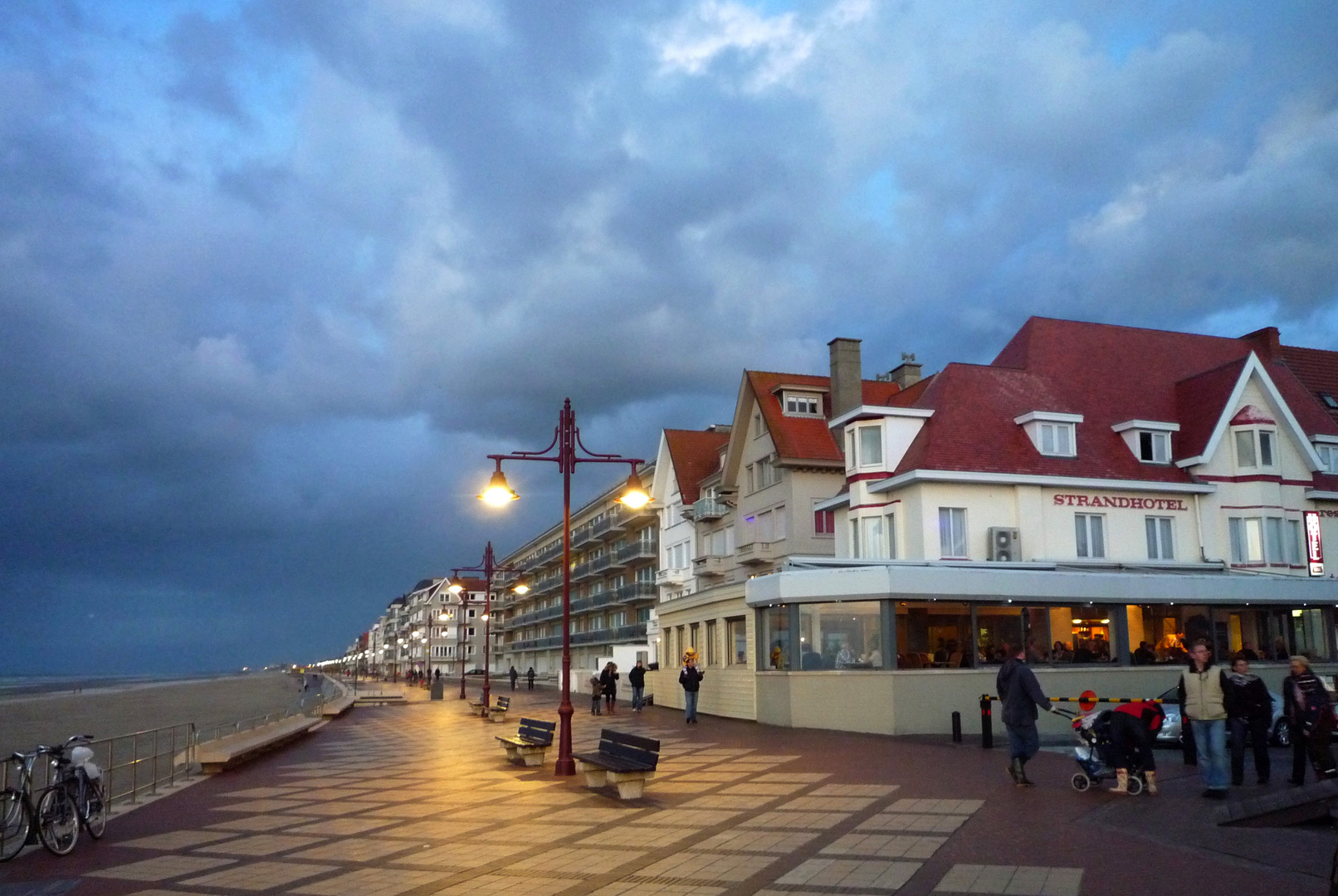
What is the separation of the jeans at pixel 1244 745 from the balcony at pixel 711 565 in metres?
32.4

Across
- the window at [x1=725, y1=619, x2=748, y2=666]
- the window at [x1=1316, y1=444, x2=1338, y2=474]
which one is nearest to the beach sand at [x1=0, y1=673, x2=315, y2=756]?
the window at [x1=725, y1=619, x2=748, y2=666]

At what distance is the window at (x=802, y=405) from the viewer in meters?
42.8

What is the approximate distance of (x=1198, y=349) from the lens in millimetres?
39969

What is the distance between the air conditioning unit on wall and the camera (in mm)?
30859

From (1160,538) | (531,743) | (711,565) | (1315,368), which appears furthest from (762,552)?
(531,743)

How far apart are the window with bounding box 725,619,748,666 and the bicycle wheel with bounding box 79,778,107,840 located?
19756 mm

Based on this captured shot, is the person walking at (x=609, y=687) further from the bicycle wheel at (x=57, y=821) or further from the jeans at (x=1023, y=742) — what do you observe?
the bicycle wheel at (x=57, y=821)

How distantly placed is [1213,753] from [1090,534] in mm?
21273

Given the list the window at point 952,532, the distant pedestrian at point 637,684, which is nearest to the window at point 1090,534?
the window at point 952,532

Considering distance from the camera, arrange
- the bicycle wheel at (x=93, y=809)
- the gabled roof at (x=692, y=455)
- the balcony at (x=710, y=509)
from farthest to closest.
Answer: the gabled roof at (x=692, y=455)
the balcony at (x=710, y=509)
the bicycle wheel at (x=93, y=809)

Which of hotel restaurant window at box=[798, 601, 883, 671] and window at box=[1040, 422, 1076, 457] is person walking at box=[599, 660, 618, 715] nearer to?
hotel restaurant window at box=[798, 601, 883, 671]

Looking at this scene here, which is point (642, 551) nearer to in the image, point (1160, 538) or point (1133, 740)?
point (1160, 538)

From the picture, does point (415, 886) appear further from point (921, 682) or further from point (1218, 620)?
point (1218, 620)

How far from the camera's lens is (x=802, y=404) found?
43125 mm
